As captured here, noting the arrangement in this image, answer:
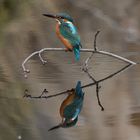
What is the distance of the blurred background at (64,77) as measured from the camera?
13.1ft

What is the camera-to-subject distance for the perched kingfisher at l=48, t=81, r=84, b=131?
161 inches

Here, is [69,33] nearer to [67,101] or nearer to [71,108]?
[67,101]

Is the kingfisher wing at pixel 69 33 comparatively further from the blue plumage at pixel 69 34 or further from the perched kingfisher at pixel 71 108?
the perched kingfisher at pixel 71 108

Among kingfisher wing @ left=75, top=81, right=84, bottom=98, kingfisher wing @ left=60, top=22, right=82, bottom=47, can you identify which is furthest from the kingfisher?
kingfisher wing @ left=75, top=81, right=84, bottom=98

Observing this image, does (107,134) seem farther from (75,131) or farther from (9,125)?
(9,125)

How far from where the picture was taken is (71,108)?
443cm

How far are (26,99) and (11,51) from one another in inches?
99.0

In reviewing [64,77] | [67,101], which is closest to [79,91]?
[67,101]

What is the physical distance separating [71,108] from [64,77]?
1.13 meters

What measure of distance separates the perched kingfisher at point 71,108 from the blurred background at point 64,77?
1.7 inches

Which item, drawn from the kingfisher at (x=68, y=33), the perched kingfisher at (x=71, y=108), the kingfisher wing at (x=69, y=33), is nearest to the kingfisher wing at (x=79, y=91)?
the perched kingfisher at (x=71, y=108)

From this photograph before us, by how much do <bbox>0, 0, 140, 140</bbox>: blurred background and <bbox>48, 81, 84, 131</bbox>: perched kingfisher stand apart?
0.14 ft

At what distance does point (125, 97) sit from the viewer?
15.9 ft

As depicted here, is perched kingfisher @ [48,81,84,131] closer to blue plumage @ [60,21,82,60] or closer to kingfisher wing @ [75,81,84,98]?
kingfisher wing @ [75,81,84,98]
